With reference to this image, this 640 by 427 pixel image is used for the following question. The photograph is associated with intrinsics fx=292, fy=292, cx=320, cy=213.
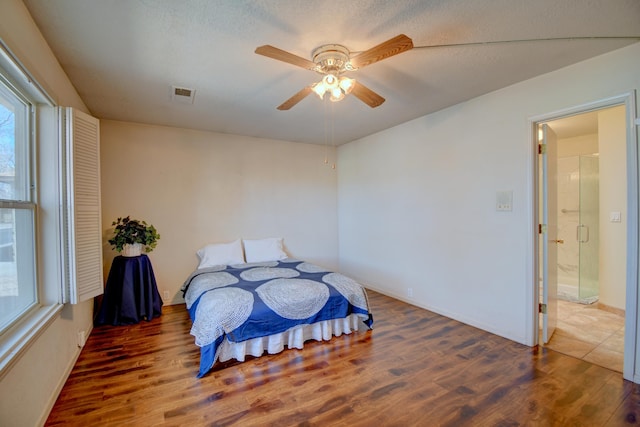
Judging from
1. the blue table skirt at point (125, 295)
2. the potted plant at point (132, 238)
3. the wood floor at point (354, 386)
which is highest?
the potted plant at point (132, 238)

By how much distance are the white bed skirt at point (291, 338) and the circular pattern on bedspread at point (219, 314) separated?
158 mm

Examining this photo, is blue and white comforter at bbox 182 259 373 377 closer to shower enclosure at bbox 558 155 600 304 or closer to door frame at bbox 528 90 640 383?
→ door frame at bbox 528 90 640 383

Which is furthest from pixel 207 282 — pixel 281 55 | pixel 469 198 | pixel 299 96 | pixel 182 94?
pixel 469 198

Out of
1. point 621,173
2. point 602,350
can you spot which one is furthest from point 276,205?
point 621,173

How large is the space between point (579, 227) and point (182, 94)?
18.5ft

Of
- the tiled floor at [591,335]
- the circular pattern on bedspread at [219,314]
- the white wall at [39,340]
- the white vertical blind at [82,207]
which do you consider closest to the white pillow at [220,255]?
the circular pattern on bedspread at [219,314]

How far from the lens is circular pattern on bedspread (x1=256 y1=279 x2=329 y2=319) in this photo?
273 cm

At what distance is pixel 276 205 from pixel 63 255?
3019 millimetres

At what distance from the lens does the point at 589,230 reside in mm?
4227

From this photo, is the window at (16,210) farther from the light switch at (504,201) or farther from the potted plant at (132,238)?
the light switch at (504,201)

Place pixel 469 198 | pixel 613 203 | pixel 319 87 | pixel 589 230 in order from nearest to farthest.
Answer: pixel 319 87 → pixel 469 198 → pixel 613 203 → pixel 589 230

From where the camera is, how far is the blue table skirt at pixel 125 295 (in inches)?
132

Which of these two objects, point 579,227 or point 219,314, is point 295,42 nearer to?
point 219,314

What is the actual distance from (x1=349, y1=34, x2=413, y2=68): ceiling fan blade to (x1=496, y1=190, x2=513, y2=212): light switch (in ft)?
6.39
